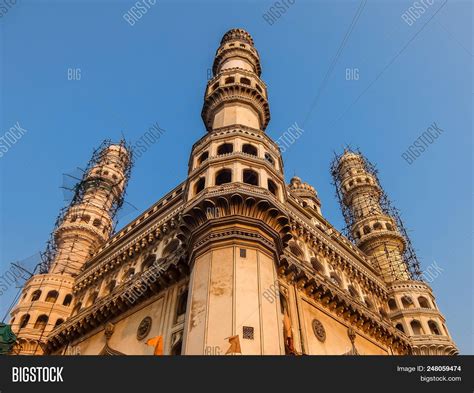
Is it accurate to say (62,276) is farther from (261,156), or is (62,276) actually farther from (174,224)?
(261,156)

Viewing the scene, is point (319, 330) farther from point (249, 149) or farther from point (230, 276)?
point (249, 149)

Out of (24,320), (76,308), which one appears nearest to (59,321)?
(76,308)

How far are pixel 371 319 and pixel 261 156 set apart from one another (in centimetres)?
1079

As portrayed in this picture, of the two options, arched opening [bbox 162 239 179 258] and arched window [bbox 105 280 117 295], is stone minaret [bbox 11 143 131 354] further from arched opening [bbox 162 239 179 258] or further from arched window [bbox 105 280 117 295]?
arched opening [bbox 162 239 179 258]

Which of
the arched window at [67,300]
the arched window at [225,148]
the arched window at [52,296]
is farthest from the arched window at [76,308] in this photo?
the arched window at [225,148]

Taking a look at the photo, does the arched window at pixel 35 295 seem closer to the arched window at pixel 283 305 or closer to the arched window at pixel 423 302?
the arched window at pixel 283 305

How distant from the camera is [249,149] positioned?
833 inches

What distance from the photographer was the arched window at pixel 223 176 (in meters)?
19.4

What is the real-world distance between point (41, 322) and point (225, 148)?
15.5 meters

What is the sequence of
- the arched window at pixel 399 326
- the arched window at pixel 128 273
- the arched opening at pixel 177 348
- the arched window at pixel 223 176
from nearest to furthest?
the arched opening at pixel 177 348, the arched window at pixel 223 176, the arched window at pixel 128 273, the arched window at pixel 399 326

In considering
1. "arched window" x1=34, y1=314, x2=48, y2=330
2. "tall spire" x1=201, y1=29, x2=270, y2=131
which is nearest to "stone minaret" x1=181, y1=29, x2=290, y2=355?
"tall spire" x1=201, y1=29, x2=270, y2=131

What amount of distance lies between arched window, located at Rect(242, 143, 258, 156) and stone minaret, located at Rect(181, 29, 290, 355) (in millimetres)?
48

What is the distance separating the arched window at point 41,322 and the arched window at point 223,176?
14584 mm
